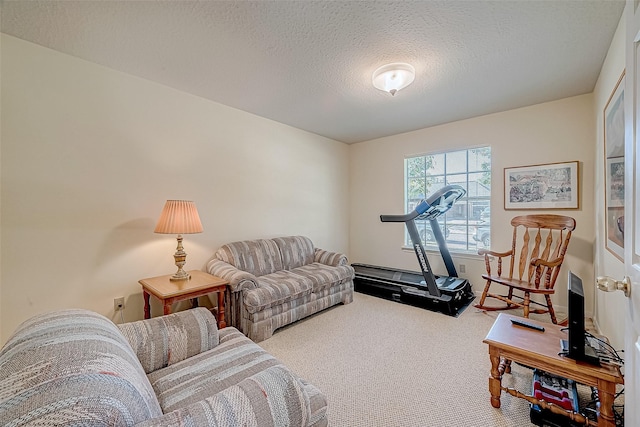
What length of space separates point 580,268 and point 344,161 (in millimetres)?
3512

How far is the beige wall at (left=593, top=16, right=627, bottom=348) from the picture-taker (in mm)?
1789

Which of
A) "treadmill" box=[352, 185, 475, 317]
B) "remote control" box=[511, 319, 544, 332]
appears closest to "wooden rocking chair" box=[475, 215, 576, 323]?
"treadmill" box=[352, 185, 475, 317]

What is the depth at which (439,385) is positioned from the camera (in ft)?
5.87

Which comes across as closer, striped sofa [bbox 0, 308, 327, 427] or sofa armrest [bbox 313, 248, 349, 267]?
striped sofa [bbox 0, 308, 327, 427]

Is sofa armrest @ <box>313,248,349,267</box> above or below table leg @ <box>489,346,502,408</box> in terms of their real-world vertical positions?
above

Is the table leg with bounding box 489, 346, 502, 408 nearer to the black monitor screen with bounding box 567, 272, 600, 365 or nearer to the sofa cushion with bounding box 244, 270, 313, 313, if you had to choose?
the black monitor screen with bounding box 567, 272, 600, 365

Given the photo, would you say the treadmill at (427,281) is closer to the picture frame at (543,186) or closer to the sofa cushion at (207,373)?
the picture frame at (543,186)

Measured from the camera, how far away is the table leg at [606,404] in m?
1.23

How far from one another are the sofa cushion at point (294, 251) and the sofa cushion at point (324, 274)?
0.35 feet

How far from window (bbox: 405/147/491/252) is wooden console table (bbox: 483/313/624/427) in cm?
206

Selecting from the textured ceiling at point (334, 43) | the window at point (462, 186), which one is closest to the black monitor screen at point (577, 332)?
the textured ceiling at point (334, 43)

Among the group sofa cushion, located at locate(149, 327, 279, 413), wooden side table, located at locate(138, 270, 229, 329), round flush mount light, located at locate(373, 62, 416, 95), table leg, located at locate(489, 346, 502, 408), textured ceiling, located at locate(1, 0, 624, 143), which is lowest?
table leg, located at locate(489, 346, 502, 408)

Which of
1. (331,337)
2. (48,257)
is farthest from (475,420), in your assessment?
(48,257)

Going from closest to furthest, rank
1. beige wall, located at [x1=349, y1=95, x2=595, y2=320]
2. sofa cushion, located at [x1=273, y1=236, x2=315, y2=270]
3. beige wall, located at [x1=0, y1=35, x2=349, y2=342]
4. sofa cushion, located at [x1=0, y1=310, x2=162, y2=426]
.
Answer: sofa cushion, located at [x1=0, y1=310, x2=162, y2=426]
beige wall, located at [x1=0, y1=35, x2=349, y2=342]
beige wall, located at [x1=349, y1=95, x2=595, y2=320]
sofa cushion, located at [x1=273, y1=236, x2=315, y2=270]
